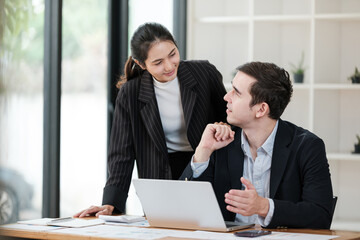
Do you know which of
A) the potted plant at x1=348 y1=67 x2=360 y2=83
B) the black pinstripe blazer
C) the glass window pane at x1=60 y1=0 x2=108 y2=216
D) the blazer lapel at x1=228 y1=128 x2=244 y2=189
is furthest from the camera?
the potted plant at x1=348 y1=67 x2=360 y2=83

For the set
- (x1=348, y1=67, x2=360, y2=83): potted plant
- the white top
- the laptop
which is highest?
(x1=348, y1=67, x2=360, y2=83): potted plant

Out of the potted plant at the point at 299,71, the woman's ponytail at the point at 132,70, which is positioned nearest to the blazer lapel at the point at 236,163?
the woman's ponytail at the point at 132,70

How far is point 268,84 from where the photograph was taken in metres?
2.50

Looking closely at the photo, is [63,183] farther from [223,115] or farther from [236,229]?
[236,229]

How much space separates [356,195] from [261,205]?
8.79 feet

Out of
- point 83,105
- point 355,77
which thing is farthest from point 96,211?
point 355,77

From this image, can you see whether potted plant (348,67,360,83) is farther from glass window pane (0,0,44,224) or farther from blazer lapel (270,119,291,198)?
blazer lapel (270,119,291,198)

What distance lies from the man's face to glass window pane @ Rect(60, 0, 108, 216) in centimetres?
192

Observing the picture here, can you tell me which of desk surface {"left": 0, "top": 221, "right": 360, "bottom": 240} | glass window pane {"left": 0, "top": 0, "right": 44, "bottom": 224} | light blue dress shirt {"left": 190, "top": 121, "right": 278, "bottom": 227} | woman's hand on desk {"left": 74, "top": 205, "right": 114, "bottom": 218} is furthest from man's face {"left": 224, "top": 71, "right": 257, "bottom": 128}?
glass window pane {"left": 0, "top": 0, "right": 44, "bottom": 224}

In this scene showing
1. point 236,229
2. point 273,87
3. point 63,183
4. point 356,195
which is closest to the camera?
point 236,229

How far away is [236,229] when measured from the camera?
2158 mm

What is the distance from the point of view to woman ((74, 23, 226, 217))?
2.80 metres

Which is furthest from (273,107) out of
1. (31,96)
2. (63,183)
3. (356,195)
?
(356,195)

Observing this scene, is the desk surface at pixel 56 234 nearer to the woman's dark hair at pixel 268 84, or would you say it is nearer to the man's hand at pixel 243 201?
the man's hand at pixel 243 201
